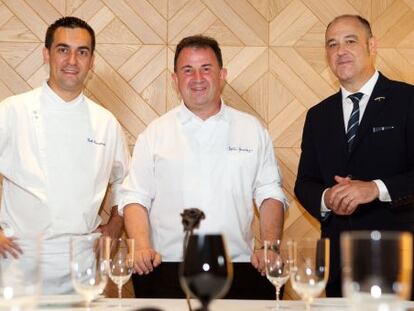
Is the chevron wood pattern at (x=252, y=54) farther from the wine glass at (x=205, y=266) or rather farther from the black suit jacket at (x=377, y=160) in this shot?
the wine glass at (x=205, y=266)

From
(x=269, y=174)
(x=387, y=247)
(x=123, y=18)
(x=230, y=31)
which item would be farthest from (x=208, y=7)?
(x=387, y=247)

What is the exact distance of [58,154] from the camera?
133 inches

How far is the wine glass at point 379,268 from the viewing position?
1.25m

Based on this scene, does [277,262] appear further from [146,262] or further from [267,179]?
[267,179]

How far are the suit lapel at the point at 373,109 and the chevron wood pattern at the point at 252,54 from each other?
781 millimetres

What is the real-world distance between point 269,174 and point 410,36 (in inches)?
50.8

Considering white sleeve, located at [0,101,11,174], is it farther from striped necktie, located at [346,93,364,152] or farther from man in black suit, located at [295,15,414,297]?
striped necktie, located at [346,93,364,152]

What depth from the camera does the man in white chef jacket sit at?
3320 mm

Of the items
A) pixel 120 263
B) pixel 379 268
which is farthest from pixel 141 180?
pixel 379 268

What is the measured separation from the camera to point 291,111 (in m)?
4.07

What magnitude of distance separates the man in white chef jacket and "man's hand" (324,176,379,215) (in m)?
1.14

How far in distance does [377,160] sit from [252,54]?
1.17m

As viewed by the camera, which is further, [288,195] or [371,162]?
[288,195]

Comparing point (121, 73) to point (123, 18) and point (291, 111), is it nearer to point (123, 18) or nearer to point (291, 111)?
point (123, 18)
